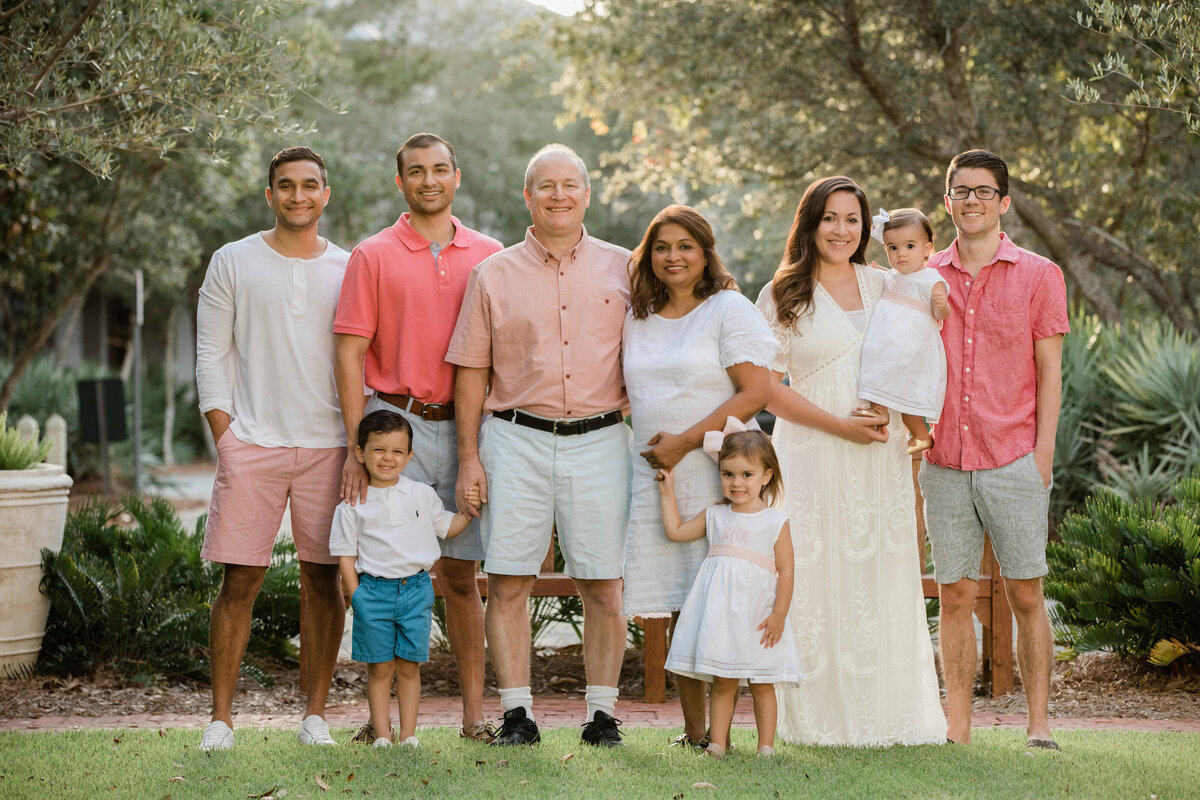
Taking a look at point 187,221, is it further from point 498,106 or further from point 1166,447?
point 1166,447

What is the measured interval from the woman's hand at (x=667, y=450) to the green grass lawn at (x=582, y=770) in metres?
1.16

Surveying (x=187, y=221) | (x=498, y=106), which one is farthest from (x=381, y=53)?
(x=187, y=221)

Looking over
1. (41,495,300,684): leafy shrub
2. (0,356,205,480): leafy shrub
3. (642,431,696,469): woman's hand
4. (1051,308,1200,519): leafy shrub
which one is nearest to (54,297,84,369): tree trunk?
(0,356,205,480): leafy shrub

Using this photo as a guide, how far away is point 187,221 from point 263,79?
15288 mm

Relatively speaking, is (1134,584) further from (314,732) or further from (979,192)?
(314,732)

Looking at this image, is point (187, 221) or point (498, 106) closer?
point (187, 221)

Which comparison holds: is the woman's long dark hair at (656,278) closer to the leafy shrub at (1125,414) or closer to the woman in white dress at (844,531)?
the woman in white dress at (844,531)

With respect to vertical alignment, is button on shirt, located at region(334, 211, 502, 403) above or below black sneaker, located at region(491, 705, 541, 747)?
above

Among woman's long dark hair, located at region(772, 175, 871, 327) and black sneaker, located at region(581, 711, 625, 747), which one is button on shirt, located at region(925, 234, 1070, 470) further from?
black sneaker, located at region(581, 711, 625, 747)

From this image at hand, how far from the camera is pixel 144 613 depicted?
7.08 m

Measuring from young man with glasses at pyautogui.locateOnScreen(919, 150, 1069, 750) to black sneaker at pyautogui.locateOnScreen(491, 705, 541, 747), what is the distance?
68.8 inches

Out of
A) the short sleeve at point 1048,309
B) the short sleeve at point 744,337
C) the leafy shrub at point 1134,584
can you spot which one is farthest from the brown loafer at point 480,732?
the leafy shrub at point 1134,584

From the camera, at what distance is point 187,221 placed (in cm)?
2138

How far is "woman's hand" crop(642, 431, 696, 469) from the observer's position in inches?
190
